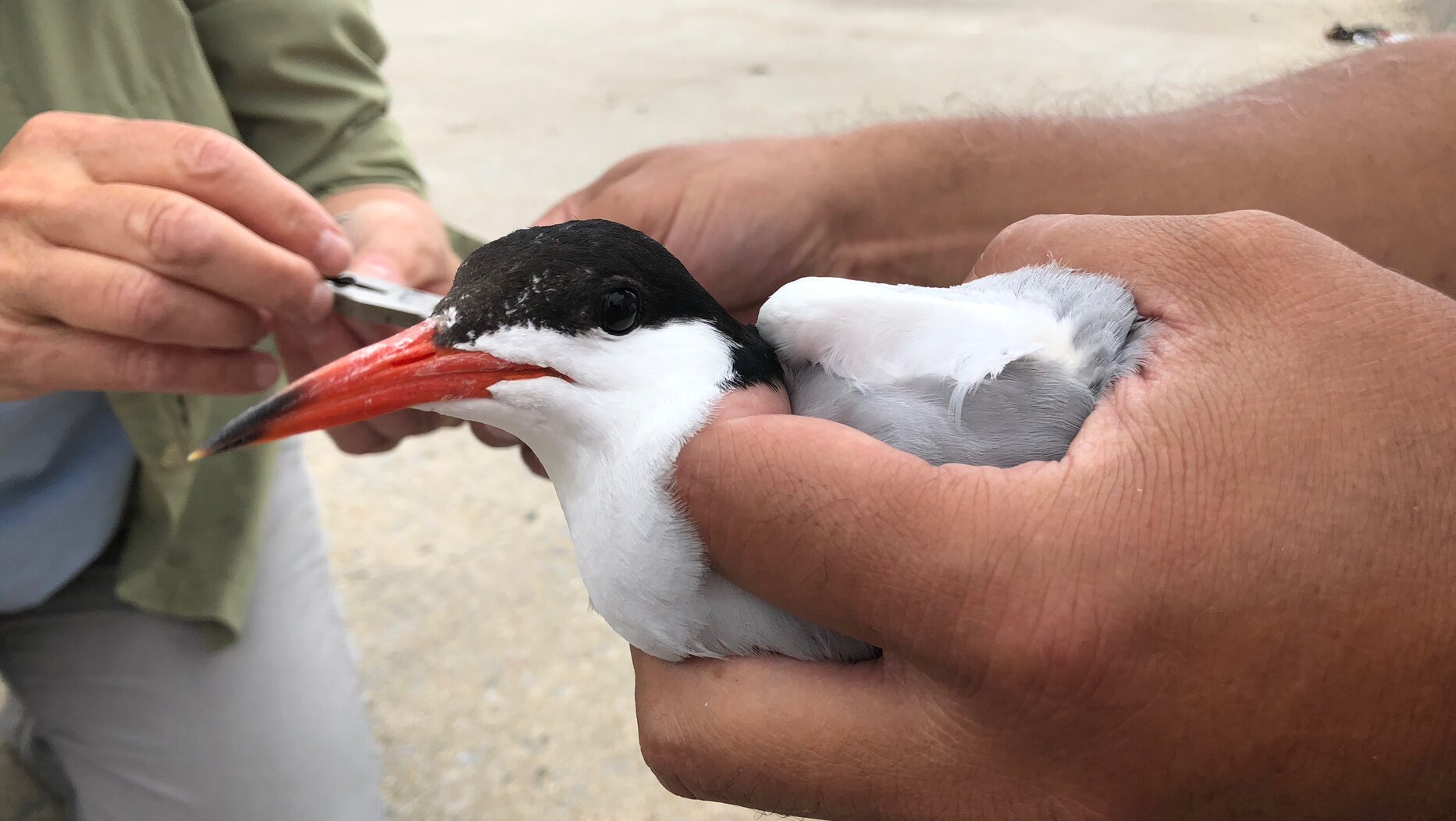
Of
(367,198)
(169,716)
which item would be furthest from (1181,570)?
(169,716)

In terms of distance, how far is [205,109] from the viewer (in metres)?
1.92

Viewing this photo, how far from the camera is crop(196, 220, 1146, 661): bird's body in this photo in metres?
1.06

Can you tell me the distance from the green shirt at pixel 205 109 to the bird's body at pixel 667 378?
987 mm

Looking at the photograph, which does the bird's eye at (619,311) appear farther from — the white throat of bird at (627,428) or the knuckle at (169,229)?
the knuckle at (169,229)

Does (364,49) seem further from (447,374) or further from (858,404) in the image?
(858,404)

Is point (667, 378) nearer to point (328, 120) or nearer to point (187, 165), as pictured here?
point (187, 165)

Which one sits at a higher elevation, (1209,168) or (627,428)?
(1209,168)

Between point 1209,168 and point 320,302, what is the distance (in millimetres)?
1383

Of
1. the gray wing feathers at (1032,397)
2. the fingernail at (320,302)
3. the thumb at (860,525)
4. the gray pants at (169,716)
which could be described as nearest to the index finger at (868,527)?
the thumb at (860,525)

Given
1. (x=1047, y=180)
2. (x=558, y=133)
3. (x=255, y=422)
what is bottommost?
(x=558, y=133)

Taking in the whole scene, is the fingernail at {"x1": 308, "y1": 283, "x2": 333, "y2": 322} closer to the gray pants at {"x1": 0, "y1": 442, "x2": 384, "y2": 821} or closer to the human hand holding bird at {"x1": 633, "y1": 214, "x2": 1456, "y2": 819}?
the human hand holding bird at {"x1": 633, "y1": 214, "x2": 1456, "y2": 819}

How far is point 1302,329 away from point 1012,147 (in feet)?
3.13

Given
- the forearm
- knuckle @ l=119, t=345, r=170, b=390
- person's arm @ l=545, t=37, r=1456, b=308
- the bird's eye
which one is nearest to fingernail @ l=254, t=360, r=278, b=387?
knuckle @ l=119, t=345, r=170, b=390

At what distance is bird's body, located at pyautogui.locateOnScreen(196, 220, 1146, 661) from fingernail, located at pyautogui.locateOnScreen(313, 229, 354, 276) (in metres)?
0.46
